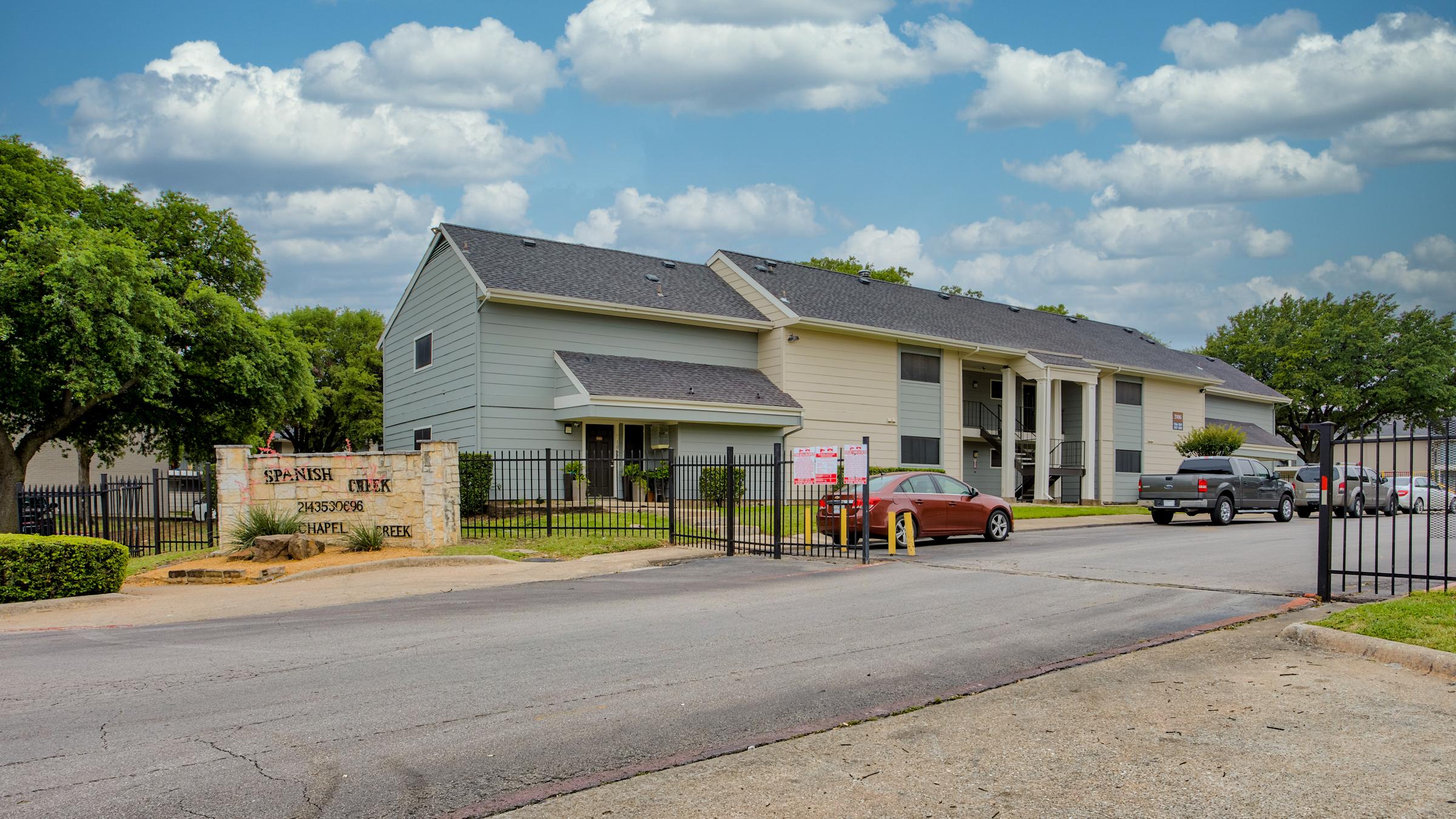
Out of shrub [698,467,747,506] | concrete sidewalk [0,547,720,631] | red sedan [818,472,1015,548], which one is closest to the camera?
concrete sidewalk [0,547,720,631]

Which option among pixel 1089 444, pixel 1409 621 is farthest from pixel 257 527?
pixel 1089 444

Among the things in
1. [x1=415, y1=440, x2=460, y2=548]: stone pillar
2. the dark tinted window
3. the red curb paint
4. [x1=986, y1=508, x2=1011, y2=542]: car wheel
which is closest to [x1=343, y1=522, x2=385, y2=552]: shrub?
[x1=415, y1=440, x2=460, y2=548]: stone pillar

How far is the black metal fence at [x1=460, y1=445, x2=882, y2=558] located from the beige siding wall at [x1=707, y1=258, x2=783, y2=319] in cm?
515

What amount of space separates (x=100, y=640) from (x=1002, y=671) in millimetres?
8779

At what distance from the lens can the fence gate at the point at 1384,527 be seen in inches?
394

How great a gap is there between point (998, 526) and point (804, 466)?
5906 mm

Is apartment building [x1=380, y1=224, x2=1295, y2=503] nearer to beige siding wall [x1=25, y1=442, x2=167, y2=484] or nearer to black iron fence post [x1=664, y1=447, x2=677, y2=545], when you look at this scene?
black iron fence post [x1=664, y1=447, x2=677, y2=545]

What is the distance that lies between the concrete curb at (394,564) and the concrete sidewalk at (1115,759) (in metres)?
10.7

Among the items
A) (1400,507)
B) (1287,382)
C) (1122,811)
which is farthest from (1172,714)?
(1287,382)

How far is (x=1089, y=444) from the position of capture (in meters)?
37.2

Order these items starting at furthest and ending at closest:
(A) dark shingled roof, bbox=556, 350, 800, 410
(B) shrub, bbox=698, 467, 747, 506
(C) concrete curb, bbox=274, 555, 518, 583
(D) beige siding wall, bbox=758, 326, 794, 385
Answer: (D) beige siding wall, bbox=758, 326, 794, 385 < (A) dark shingled roof, bbox=556, 350, 800, 410 < (B) shrub, bbox=698, 467, 747, 506 < (C) concrete curb, bbox=274, 555, 518, 583

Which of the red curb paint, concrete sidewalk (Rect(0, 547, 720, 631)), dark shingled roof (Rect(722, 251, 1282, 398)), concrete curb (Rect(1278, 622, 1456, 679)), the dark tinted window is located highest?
dark shingled roof (Rect(722, 251, 1282, 398))

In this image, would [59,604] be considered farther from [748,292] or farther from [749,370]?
[748,292]

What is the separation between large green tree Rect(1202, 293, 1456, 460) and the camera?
175 ft
